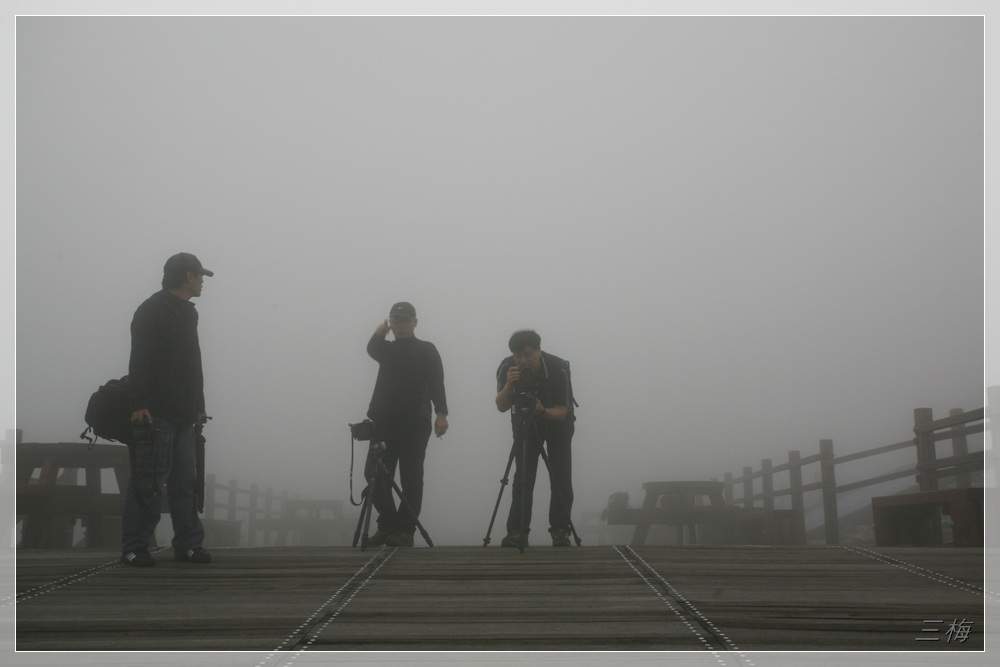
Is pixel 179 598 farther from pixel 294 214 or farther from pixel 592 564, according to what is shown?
pixel 294 214

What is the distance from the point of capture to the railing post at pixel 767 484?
8797 millimetres

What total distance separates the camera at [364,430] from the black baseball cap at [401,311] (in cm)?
55

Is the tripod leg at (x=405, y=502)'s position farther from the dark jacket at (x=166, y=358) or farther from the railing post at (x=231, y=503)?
the railing post at (x=231, y=503)

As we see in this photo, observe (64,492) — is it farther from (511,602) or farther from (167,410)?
(511,602)

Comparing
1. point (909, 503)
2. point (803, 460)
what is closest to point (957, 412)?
point (909, 503)

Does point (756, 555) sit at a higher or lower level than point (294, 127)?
lower

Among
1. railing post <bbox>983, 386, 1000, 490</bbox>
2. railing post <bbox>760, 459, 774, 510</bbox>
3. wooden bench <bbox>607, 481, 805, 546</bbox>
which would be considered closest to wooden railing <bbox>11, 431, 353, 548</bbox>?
wooden bench <bbox>607, 481, 805, 546</bbox>

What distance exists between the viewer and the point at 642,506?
865 cm

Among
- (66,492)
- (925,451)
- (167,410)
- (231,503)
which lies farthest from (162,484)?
(231,503)

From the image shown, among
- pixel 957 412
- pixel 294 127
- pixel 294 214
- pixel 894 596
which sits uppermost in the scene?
pixel 294 127

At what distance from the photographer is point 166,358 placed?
3.65 meters

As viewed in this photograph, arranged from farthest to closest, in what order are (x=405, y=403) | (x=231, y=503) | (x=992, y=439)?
(x=231, y=503)
(x=992, y=439)
(x=405, y=403)

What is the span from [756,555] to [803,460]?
454cm

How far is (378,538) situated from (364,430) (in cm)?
56
